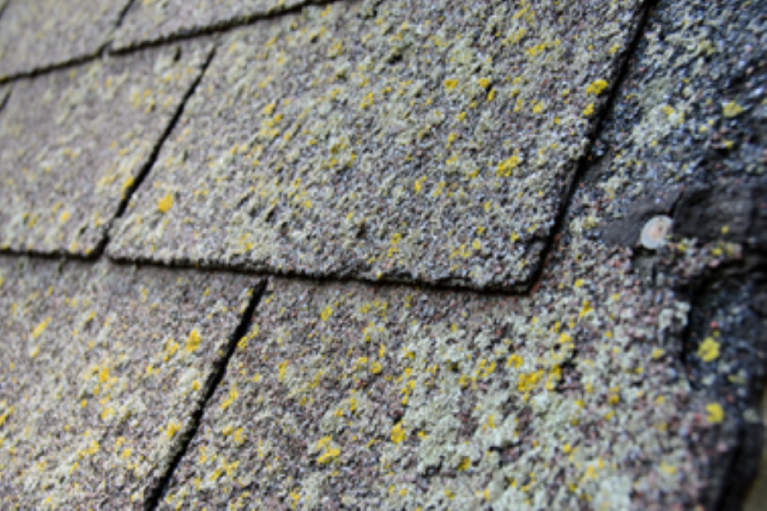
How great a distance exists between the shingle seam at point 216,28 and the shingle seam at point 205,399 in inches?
20.0

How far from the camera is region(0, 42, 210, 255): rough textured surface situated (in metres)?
1.06

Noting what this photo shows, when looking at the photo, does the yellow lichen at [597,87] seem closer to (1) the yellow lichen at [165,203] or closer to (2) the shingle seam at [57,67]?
(1) the yellow lichen at [165,203]

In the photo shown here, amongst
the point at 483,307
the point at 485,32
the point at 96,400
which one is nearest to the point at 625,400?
the point at 483,307

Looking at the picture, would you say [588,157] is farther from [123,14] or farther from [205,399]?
[123,14]

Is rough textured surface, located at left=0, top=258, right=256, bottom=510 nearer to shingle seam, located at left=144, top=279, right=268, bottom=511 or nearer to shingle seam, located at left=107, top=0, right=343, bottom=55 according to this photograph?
shingle seam, located at left=144, top=279, right=268, bottom=511

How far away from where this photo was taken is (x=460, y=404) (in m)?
0.54

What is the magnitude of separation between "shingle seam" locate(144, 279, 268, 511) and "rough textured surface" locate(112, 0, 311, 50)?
54 centimetres

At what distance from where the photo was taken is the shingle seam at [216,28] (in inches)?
39.2

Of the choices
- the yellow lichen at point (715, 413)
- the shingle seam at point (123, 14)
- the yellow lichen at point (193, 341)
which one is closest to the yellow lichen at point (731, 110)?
the yellow lichen at point (715, 413)

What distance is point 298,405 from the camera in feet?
2.09

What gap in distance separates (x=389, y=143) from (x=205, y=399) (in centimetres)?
39

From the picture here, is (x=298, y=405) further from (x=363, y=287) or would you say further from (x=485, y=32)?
(x=485, y=32)

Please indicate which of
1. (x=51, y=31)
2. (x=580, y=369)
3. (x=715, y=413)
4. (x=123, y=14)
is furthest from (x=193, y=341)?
(x=51, y=31)

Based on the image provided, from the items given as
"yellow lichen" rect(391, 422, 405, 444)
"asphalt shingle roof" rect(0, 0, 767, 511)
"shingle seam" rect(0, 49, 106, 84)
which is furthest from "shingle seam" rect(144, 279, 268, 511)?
"shingle seam" rect(0, 49, 106, 84)
